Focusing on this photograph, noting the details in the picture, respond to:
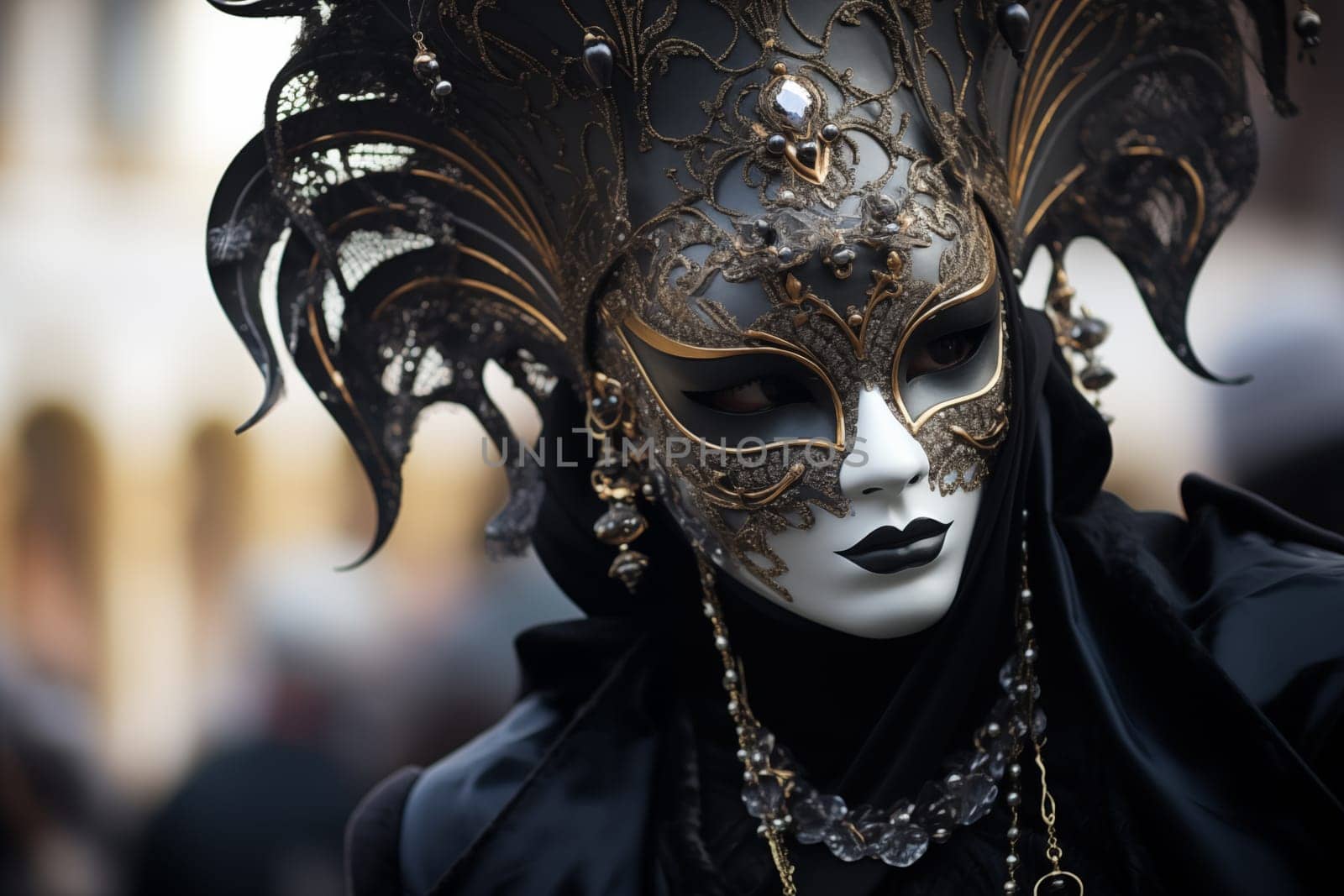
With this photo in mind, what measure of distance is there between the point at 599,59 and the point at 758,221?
0.22 meters

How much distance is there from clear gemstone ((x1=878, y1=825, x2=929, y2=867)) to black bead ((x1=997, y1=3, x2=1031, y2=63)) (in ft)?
2.70

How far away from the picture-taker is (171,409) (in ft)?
10.0

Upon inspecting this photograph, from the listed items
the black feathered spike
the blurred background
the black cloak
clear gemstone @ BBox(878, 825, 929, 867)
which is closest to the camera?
the black cloak

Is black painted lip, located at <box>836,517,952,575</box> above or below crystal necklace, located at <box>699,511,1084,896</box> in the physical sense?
above

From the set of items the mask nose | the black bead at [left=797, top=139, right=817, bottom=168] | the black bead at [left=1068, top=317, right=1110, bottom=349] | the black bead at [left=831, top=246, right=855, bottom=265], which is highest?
the black bead at [left=797, top=139, right=817, bottom=168]

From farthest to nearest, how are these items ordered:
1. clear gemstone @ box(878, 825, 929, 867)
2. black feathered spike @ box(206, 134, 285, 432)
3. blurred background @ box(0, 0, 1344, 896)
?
blurred background @ box(0, 0, 1344, 896)
black feathered spike @ box(206, 134, 285, 432)
clear gemstone @ box(878, 825, 929, 867)

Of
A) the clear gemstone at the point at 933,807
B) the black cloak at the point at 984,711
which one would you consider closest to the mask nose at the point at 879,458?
the black cloak at the point at 984,711

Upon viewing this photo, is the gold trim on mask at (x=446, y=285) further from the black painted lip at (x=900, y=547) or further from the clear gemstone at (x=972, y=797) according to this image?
the clear gemstone at (x=972, y=797)

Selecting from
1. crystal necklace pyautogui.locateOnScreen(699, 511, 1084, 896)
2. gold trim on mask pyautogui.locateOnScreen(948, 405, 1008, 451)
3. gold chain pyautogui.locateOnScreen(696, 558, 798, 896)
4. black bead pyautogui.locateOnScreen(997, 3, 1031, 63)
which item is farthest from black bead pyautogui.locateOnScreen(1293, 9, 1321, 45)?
gold chain pyautogui.locateOnScreen(696, 558, 798, 896)

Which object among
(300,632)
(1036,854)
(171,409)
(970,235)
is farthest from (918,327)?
(171,409)

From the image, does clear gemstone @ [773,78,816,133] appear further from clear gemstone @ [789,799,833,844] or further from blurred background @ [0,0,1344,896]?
blurred background @ [0,0,1344,896]

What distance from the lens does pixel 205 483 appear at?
3.08 metres

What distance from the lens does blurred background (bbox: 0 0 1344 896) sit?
274 centimetres

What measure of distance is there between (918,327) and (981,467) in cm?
16
